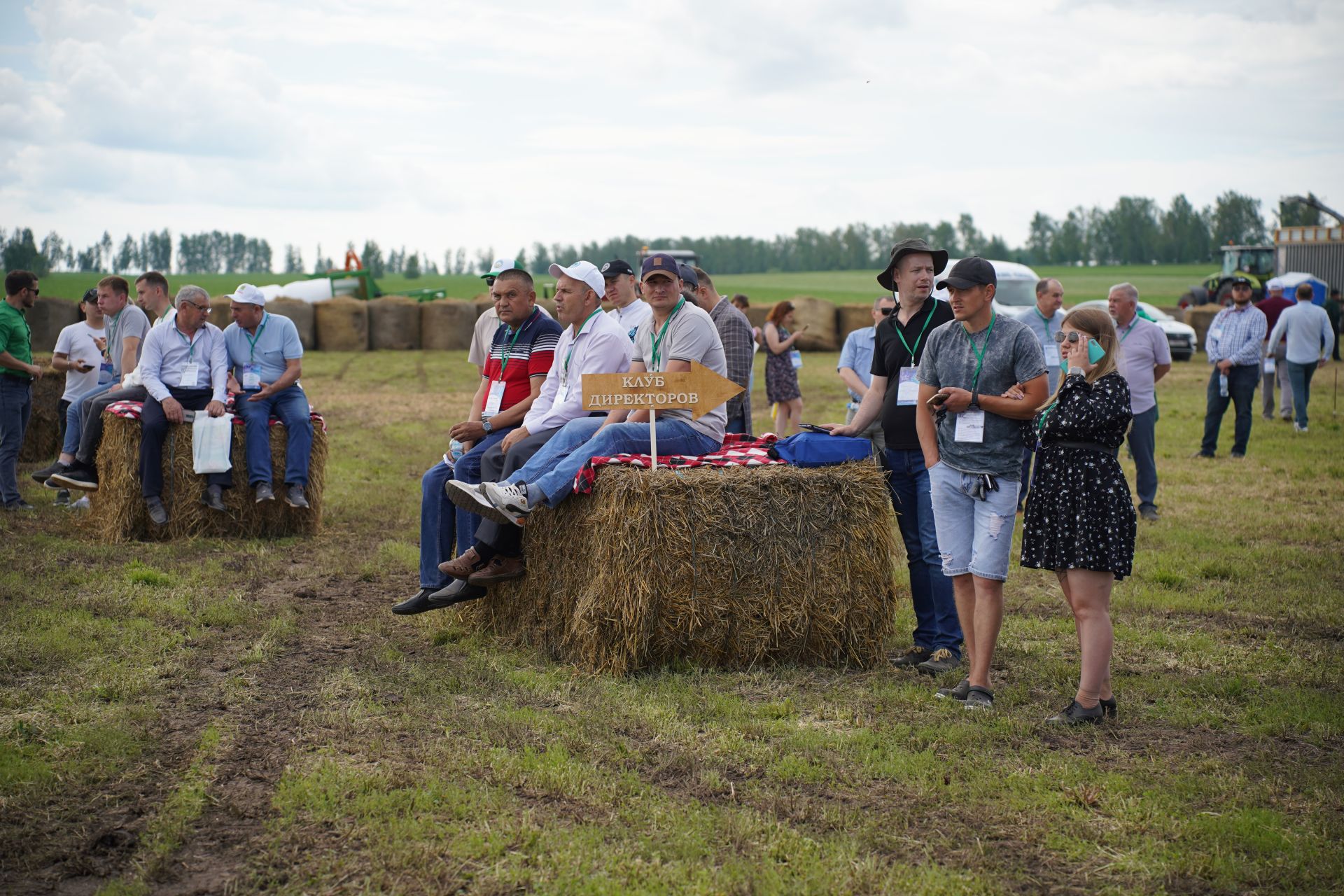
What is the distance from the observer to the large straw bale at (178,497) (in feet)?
28.3

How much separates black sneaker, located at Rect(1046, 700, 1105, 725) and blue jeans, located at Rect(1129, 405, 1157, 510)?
5.15 meters

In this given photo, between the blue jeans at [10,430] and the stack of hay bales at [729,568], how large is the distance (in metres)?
6.53

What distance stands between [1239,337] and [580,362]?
8.97 m

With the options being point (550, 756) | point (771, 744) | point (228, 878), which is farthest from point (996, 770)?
point (228, 878)

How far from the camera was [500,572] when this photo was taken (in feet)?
19.9

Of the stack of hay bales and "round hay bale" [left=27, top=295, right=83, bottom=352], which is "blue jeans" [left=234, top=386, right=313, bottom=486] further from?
"round hay bale" [left=27, top=295, right=83, bottom=352]

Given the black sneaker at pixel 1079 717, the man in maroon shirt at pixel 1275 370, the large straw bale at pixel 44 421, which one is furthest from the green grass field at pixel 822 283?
the black sneaker at pixel 1079 717

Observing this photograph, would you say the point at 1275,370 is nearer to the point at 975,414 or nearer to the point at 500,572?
the point at 975,414

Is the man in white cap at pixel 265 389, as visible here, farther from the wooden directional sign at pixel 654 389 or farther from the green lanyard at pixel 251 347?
the wooden directional sign at pixel 654 389

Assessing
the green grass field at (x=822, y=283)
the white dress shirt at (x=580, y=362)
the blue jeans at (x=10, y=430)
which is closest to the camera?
the white dress shirt at (x=580, y=362)

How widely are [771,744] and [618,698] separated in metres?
0.86

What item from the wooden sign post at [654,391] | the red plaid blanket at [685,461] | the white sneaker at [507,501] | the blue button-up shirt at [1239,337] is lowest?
the white sneaker at [507,501]

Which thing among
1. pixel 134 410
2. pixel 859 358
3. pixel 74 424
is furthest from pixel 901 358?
pixel 74 424

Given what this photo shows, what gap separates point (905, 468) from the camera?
18.7ft
